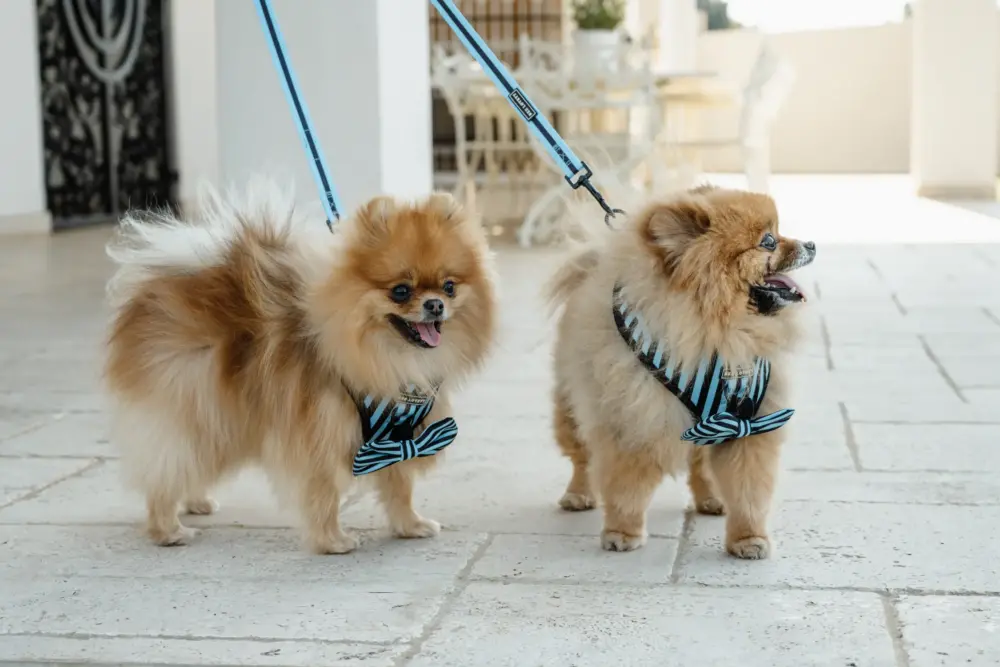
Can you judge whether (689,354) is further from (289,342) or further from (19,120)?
(19,120)

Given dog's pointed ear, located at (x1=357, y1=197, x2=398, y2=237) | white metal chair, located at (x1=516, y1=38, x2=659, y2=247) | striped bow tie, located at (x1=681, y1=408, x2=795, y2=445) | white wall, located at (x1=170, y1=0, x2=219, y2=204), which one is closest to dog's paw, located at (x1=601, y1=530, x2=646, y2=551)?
striped bow tie, located at (x1=681, y1=408, x2=795, y2=445)

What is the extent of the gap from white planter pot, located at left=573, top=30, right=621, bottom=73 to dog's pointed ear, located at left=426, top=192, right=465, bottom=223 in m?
6.45

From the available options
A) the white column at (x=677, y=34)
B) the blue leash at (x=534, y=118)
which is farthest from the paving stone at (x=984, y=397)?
the white column at (x=677, y=34)

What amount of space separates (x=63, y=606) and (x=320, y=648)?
23.5 inches

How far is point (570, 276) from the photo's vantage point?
9.57 ft

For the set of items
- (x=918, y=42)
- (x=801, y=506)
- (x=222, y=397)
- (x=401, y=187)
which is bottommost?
(x=801, y=506)

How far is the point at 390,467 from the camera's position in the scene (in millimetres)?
2787

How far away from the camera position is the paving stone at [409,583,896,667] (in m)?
2.06

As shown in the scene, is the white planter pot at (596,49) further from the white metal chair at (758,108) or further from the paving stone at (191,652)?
the paving stone at (191,652)

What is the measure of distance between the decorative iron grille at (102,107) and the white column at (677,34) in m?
6.26

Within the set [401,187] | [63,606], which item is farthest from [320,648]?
[401,187]

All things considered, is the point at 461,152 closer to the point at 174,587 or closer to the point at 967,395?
the point at 967,395

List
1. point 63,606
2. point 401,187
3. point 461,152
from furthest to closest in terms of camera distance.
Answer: point 461,152 → point 401,187 → point 63,606

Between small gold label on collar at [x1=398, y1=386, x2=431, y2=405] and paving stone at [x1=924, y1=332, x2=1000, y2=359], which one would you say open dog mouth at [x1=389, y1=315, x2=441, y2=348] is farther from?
paving stone at [x1=924, y1=332, x2=1000, y2=359]
